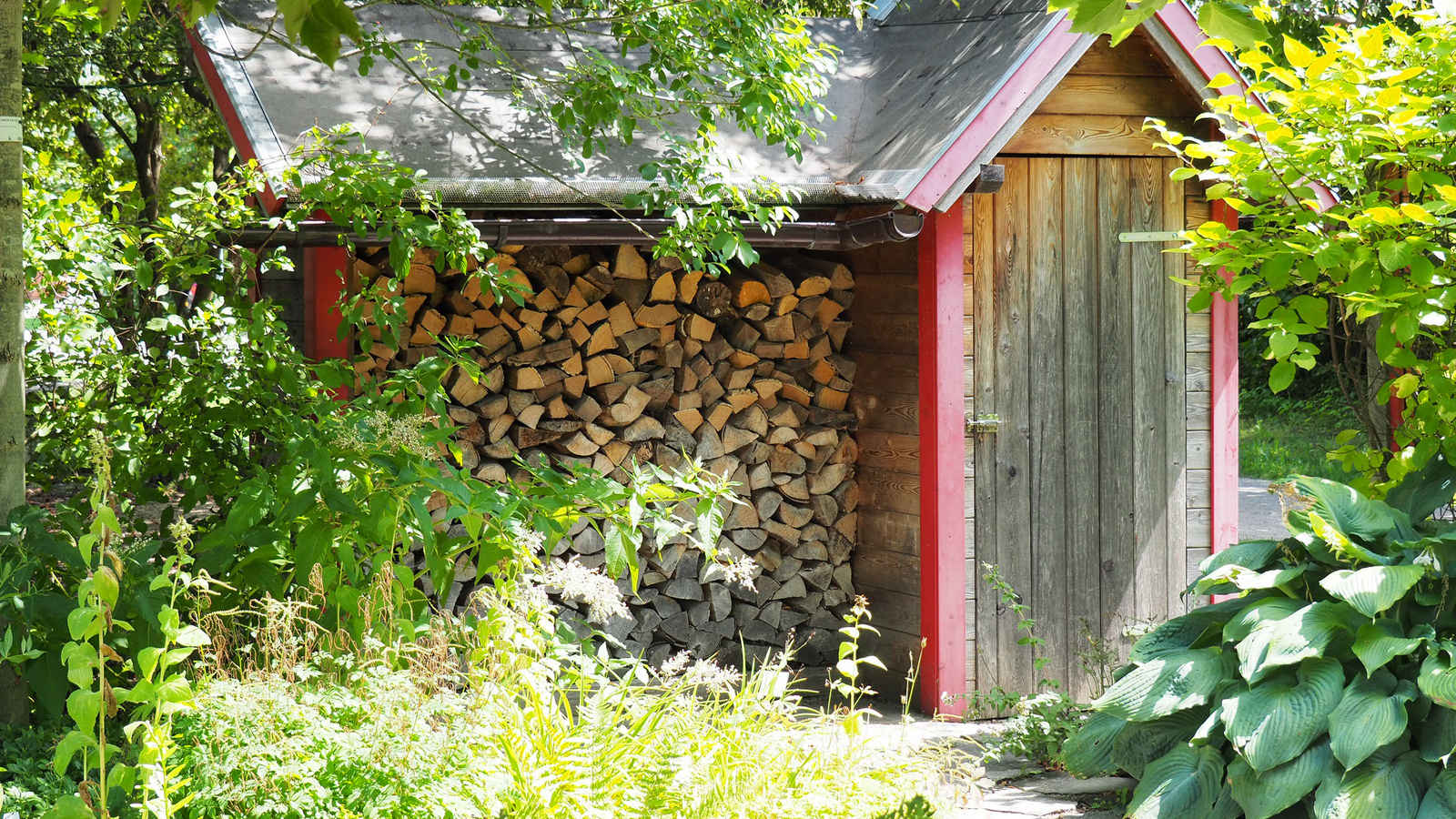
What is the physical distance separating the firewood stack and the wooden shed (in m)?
Result: 0.15

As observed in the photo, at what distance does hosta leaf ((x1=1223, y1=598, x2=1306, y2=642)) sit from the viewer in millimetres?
3477

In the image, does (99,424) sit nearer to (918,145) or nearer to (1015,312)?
(918,145)

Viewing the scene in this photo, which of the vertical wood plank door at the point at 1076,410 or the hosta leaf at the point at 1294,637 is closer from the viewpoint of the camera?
the hosta leaf at the point at 1294,637

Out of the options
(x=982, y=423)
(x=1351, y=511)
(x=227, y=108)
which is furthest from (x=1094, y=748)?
(x=227, y=108)

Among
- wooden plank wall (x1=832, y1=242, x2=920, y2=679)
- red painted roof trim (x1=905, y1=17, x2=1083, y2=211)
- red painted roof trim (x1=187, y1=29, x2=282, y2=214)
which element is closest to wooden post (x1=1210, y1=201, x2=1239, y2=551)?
red painted roof trim (x1=905, y1=17, x2=1083, y2=211)

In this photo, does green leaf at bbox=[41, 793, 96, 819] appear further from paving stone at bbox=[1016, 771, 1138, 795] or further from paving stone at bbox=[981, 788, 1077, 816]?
paving stone at bbox=[1016, 771, 1138, 795]

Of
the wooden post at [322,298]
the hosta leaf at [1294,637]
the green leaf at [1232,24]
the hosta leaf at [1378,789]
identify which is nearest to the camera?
the green leaf at [1232,24]

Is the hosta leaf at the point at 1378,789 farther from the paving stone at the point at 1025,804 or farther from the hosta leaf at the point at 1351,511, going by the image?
the paving stone at the point at 1025,804

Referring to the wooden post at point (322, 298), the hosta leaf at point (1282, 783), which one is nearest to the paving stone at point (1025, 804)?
the hosta leaf at point (1282, 783)

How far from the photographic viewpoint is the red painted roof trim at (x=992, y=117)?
4.56m

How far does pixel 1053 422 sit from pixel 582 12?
9.39 ft

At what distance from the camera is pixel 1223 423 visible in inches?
213

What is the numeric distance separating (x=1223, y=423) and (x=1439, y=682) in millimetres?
2404

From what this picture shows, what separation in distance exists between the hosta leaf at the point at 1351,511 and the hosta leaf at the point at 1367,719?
1.56 feet
